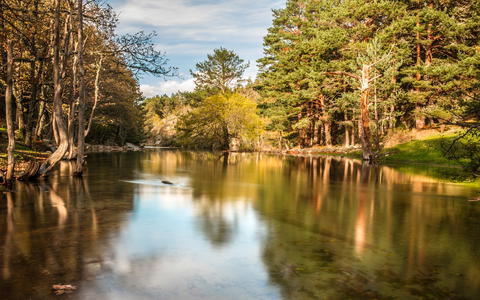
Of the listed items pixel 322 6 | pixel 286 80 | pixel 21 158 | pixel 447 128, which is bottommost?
pixel 21 158

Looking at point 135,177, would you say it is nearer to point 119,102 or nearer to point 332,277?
point 332,277

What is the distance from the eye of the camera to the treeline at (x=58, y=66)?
56.9 ft

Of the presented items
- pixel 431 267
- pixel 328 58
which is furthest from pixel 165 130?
pixel 431 267

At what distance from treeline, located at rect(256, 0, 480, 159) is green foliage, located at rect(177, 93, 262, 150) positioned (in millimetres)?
6609

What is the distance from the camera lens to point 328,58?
170 ft

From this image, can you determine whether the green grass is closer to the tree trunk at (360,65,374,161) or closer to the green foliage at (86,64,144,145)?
the tree trunk at (360,65,374,161)

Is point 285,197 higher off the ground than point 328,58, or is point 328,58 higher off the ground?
point 328,58

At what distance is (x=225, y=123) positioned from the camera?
224 feet

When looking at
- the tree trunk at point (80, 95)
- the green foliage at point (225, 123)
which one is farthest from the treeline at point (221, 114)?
the tree trunk at point (80, 95)

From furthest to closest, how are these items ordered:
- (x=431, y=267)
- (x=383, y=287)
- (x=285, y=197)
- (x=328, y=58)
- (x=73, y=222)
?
1. (x=328, y=58)
2. (x=285, y=197)
3. (x=73, y=222)
4. (x=431, y=267)
5. (x=383, y=287)

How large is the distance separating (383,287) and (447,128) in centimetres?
3634

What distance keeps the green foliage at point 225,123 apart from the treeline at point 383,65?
661 cm

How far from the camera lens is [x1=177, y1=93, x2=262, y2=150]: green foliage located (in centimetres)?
6631

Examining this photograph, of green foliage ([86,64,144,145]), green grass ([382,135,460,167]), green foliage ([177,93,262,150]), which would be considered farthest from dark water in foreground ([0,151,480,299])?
green foliage ([177,93,262,150])
